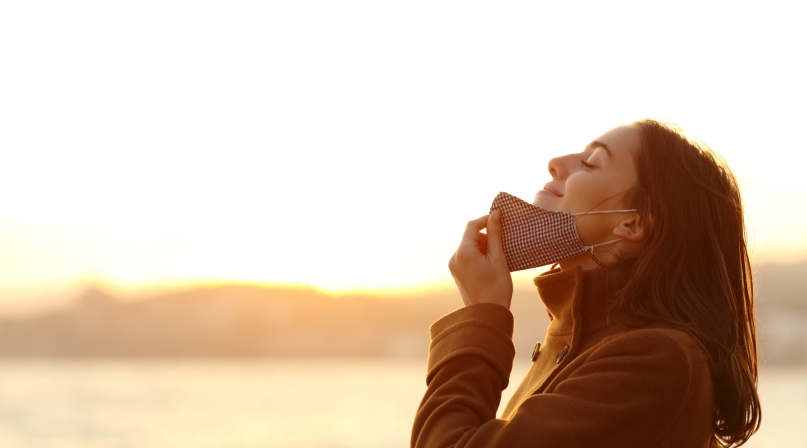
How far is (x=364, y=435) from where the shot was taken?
4125cm

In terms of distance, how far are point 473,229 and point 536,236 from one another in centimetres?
25

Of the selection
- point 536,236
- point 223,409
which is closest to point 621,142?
point 536,236

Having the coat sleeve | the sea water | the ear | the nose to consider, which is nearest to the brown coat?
the coat sleeve

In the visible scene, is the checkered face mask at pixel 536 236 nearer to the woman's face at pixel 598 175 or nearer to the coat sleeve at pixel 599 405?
the woman's face at pixel 598 175

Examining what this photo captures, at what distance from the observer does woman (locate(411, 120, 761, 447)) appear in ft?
6.05

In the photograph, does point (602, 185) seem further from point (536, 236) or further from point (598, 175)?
point (536, 236)

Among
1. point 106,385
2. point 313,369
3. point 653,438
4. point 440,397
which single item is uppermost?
point 440,397

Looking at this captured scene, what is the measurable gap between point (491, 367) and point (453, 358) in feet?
0.38

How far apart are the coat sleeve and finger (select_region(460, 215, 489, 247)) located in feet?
1.81

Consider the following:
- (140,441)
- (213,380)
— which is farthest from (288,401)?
(213,380)

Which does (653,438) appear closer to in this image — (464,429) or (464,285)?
(464,429)

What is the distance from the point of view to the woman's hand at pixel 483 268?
7.57ft

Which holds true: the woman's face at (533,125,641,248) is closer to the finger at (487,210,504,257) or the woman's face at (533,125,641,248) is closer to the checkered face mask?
the checkered face mask

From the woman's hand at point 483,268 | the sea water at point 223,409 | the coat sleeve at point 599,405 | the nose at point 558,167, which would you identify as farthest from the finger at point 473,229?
the sea water at point 223,409
